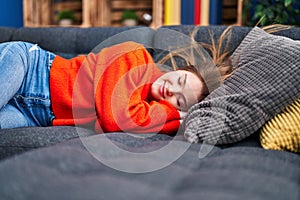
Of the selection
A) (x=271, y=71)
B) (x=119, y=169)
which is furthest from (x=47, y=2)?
(x=119, y=169)

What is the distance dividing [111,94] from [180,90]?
0.89 ft

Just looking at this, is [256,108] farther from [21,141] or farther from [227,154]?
[21,141]

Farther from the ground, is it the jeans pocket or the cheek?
the cheek

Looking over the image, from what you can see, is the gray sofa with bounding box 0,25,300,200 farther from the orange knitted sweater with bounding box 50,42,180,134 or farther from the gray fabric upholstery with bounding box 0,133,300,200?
the orange knitted sweater with bounding box 50,42,180,134

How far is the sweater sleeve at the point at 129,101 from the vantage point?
1.30 meters

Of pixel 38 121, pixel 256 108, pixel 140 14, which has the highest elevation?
pixel 140 14

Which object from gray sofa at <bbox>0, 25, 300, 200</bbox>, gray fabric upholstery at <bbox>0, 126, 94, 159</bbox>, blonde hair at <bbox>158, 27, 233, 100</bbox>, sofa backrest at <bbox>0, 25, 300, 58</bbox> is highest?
sofa backrest at <bbox>0, 25, 300, 58</bbox>

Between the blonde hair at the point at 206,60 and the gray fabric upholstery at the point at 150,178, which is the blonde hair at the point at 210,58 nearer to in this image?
the blonde hair at the point at 206,60

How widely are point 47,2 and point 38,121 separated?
206 cm

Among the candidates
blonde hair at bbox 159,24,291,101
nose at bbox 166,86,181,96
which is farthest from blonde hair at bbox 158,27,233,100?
nose at bbox 166,86,181,96

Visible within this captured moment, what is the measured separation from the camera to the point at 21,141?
1.20 meters

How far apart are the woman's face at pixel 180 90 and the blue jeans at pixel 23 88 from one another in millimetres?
441

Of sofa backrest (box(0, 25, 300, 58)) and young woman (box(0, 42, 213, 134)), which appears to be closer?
young woman (box(0, 42, 213, 134))

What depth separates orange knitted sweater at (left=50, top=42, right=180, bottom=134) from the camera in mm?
1309
